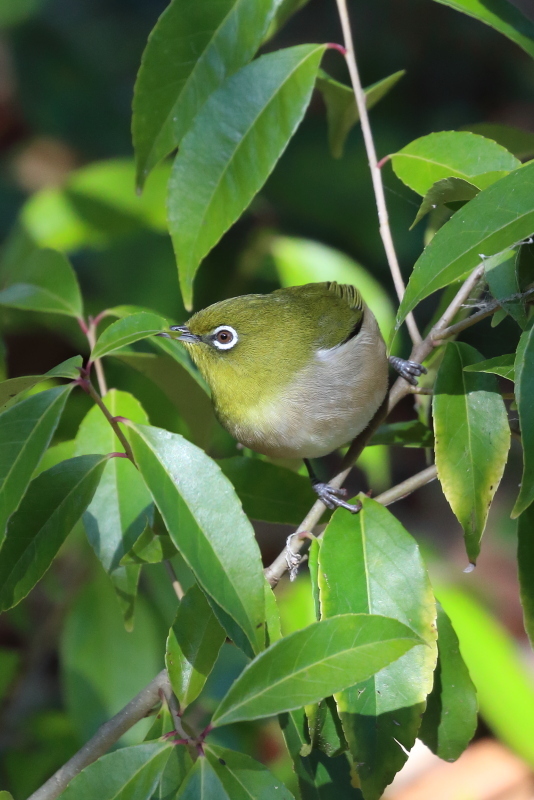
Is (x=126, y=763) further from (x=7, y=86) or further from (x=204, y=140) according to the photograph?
(x=7, y=86)

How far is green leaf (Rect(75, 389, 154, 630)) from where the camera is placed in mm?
1802

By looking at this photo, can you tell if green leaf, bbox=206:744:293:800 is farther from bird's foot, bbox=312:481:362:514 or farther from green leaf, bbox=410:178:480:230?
green leaf, bbox=410:178:480:230

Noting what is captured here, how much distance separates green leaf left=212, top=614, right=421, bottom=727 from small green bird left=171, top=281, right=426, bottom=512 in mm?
933

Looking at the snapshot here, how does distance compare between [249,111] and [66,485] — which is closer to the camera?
[66,485]

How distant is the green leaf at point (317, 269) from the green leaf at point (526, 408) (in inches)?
63.8

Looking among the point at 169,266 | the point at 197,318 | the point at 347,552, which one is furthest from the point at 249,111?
the point at 169,266

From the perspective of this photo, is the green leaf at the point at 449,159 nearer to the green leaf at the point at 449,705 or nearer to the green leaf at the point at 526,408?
the green leaf at the point at 526,408

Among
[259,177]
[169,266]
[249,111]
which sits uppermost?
[249,111]

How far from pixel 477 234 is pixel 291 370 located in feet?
3.31

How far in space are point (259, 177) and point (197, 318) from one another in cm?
51

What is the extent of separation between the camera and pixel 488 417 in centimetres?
164

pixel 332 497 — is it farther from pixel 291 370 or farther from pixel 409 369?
pixel 291 370

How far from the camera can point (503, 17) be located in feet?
6.35

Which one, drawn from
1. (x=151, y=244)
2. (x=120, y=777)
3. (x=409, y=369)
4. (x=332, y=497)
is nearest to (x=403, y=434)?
(x=409, y=369)
